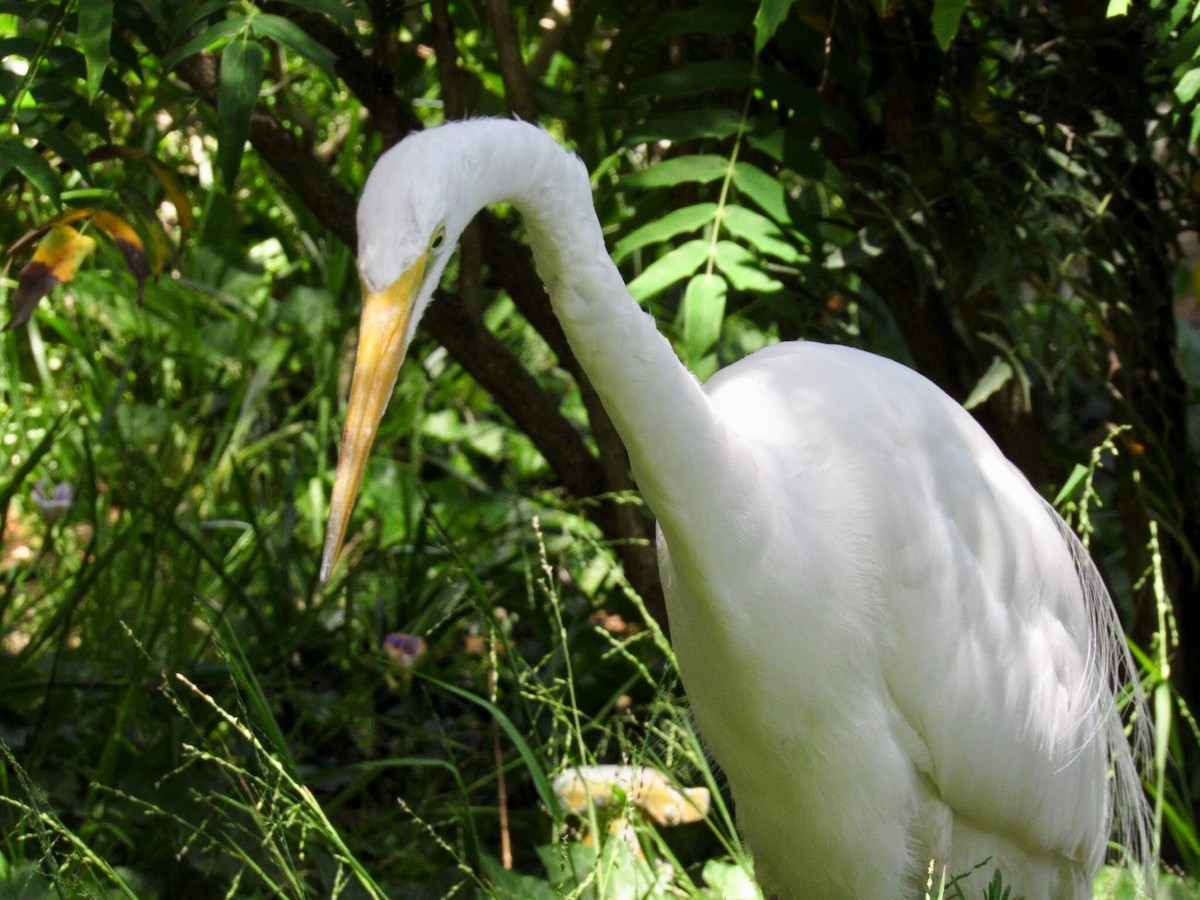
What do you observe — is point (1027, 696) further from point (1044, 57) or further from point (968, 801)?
point (1044, 57)

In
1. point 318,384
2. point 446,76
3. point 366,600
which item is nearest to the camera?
point 446,76

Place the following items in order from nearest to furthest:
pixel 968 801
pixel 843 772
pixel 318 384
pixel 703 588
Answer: pixel 703 588, pixel 843 772, pixel 968 801, pixel 318 384

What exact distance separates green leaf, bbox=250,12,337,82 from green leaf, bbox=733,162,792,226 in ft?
2.20

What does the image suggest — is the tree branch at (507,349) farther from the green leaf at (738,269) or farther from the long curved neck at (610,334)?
the long curved neck at (610,334)

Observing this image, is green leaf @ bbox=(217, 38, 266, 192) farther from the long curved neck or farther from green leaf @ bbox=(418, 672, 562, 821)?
green leaf @ bbox=(418, 672, 562, 821)

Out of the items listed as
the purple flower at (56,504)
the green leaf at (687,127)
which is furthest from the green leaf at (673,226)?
the purple flower at (56,504)

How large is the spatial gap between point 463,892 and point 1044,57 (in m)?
1.72

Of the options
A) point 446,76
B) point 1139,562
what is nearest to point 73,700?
point 446,76

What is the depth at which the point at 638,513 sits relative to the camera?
107 inches

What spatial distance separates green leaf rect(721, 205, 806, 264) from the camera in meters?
2.07

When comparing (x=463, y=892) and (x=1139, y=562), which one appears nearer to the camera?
(x=463, y=892)

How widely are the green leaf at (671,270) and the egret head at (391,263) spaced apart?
791 millimetres

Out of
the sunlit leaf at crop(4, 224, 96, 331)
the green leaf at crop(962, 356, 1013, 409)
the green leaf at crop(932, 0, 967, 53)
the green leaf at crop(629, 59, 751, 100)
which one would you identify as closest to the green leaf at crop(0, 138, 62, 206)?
the sunlit leaf at crop(4, 224, 96, 331)

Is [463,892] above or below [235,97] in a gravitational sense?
below
